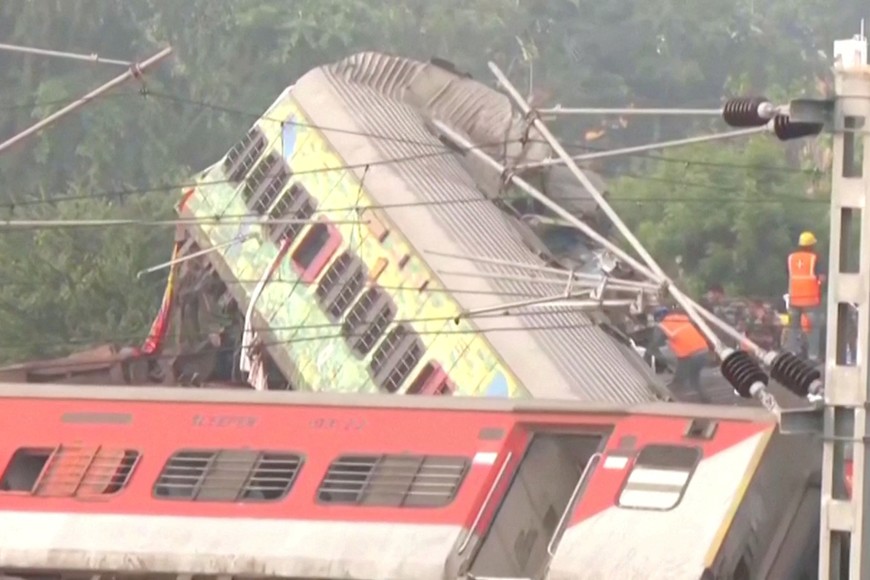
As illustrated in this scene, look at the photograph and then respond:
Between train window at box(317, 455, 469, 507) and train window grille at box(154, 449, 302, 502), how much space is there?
12.9 inches

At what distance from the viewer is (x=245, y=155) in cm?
2447

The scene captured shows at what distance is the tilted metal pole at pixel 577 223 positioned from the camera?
663 inches

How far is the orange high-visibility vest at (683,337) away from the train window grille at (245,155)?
4.41 m

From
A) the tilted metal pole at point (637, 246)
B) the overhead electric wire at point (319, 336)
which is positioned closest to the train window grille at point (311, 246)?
the overhead electric wire at point (319, 336)

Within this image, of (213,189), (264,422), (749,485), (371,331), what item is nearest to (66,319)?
(213,189)

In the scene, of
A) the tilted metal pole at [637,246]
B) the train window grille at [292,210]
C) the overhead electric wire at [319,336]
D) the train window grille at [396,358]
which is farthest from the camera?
the train window grille at [292,210]

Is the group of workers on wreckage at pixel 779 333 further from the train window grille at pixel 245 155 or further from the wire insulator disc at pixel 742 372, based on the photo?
the wire insulator disc at pixel 742 372

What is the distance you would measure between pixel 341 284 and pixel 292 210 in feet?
3.62

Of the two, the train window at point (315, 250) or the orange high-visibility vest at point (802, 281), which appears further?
the orange high-visibility vest at point (802, 281)

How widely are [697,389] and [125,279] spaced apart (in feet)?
46.2

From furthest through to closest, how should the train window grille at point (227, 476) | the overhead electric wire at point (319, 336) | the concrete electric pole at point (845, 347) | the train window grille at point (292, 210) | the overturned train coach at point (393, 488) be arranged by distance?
the train window grille at point (292, 210) < the overhead electric wire at point (319, 336) < the train window grille at point (227, 476) < the overturned train coach at point (393, 488) < the concrete electric pole at point (845, 347)

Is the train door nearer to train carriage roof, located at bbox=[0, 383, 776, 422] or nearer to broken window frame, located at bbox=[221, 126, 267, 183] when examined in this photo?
train carriage roof, located at bbox=[0, 383, 776, 422]

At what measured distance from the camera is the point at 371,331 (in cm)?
2242

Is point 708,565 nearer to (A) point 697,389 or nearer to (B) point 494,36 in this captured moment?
(A) point 697,389
